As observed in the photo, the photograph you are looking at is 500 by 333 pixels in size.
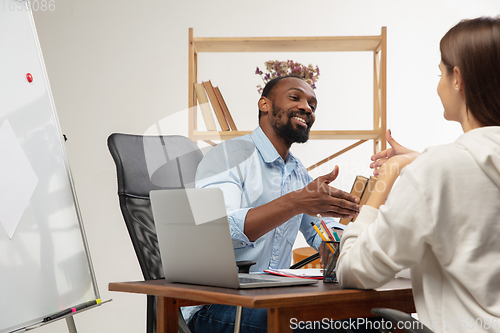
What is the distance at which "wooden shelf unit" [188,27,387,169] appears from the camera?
2172 mm

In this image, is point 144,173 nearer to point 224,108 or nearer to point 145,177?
point 145,177

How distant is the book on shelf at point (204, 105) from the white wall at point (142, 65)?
0.63 meters

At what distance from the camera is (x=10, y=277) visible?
1.21 metres

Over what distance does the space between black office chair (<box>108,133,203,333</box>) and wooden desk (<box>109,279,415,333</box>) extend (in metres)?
0.49

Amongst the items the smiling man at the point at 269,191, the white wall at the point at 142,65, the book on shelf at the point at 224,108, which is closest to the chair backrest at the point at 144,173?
the smiling man at the point at 269,191

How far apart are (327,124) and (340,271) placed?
5.77 feet

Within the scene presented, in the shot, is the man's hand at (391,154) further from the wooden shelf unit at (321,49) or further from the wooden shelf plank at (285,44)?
the wooden shelf plank at (285,44)

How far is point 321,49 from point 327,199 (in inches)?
59.2

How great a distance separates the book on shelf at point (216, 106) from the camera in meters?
2.12

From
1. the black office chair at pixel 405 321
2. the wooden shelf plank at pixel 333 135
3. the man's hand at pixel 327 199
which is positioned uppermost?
the wooden shelf plank at pixel 333 135

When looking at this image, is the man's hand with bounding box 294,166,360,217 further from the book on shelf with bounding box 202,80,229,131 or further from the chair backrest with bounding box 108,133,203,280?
the book on shelf with bounding box 202,80,229,131

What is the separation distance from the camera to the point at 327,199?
106 cm

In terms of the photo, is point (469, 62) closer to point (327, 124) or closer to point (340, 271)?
point (340, 271)

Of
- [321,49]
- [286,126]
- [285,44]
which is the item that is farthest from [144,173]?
[321,49]
